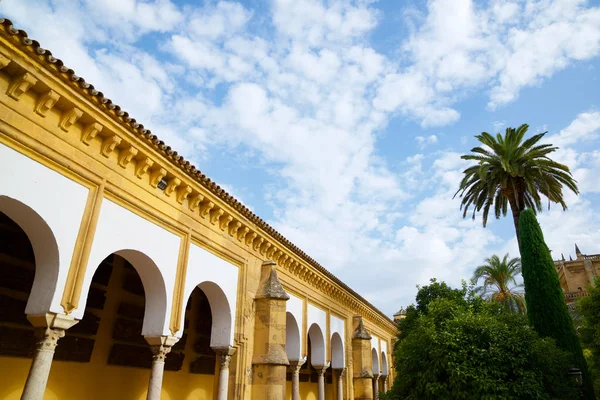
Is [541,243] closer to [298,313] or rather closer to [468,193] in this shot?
[468,193]

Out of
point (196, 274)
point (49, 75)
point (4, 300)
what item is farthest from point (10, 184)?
point (196, 274)

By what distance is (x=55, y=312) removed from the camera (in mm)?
5430

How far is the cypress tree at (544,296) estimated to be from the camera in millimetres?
12695

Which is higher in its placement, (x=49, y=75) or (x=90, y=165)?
(x=49, y=75)

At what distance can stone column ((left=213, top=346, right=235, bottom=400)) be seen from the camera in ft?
28.8

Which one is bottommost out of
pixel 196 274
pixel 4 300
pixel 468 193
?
pixel 4 300

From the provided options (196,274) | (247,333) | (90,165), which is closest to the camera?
(90,165)

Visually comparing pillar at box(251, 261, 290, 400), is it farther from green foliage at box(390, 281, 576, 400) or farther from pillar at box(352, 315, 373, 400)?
pillar at box(352, 315, 373, 400)

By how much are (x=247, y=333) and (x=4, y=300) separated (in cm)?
492

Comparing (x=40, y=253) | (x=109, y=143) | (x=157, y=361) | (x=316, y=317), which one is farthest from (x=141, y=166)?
(x=316, y=317)

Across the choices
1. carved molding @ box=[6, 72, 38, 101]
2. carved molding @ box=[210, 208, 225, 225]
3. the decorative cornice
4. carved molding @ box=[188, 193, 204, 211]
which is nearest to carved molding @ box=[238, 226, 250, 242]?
the decorative cornice

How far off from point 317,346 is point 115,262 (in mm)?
8296

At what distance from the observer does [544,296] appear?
13586mm

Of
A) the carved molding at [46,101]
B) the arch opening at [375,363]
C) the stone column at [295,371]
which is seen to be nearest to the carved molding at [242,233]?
the stone column at [295,371]
